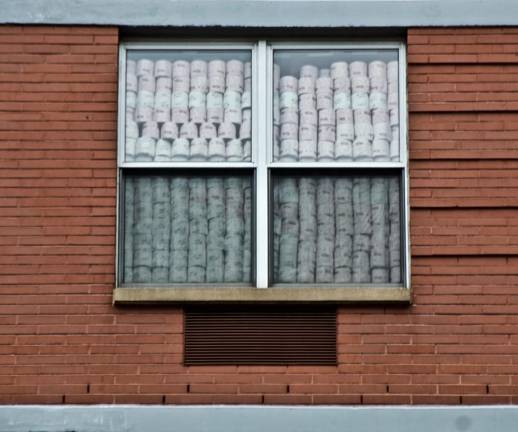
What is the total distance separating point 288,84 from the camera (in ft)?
29.4

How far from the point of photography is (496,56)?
29.0 feet

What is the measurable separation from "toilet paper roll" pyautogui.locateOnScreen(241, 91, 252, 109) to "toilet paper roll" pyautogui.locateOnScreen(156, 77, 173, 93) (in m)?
0.56

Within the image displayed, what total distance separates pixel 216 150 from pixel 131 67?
929mm

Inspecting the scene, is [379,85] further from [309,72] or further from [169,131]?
[169,131]

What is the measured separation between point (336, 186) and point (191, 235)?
3.79 ft

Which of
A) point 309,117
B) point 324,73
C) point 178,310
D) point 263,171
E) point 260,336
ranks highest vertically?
point 324,73

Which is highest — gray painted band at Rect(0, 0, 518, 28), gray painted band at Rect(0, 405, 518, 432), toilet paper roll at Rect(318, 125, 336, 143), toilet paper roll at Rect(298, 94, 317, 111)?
gray painted band at Rect(0, 0, 518, 28)

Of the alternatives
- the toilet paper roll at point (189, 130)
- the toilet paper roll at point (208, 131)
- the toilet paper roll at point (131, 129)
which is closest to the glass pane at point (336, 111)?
the toilet paper roll at point (208, 131)

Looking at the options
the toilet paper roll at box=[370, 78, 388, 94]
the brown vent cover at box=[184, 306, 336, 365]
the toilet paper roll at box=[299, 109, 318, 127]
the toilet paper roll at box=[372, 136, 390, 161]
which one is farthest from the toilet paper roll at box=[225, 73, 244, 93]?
the brown vent cover at box=[184, 306, 336, 365]

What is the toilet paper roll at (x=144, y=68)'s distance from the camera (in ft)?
29.5

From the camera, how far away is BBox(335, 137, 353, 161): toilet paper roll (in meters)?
8.88

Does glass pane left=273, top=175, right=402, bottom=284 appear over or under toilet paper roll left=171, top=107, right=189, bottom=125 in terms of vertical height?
under

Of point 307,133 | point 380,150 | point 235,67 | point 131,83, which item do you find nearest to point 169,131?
point 131,83

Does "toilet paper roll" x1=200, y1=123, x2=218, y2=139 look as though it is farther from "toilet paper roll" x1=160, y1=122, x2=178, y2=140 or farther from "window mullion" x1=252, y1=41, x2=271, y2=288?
"window mullion" x1=252, y1=41, x2=271, y2=288
